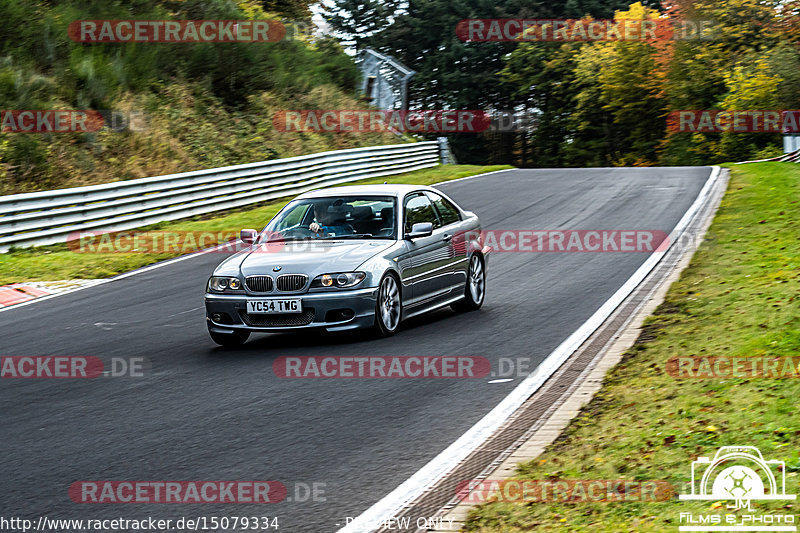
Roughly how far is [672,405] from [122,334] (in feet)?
20.6

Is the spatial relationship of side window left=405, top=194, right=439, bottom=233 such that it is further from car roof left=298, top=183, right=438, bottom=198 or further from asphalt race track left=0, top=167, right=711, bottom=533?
asphalt race track left=0, top=167, right=711, bottom=533

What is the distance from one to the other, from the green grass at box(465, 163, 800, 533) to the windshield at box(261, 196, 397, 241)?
2.99 metres

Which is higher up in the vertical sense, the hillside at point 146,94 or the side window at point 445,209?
the hillside at point 146,94

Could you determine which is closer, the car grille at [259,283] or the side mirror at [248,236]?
the car grille at [259,283]

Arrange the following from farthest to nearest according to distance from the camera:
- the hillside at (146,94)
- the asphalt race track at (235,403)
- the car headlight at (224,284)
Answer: the hillside at (146,94), the car headlight at (224,284), the asphalt race track at (235,403)

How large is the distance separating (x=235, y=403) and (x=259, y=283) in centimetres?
235

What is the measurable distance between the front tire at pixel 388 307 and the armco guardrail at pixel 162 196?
363 inches

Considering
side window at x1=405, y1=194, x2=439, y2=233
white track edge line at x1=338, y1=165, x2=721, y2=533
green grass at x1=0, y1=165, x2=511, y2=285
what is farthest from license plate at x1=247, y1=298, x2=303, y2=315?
green grass at x1=0, y1=165, x2=511, y2=285

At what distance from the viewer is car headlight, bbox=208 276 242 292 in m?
9.93

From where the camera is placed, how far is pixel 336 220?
10.9 metres

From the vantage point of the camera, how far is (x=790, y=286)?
10773 millimetres

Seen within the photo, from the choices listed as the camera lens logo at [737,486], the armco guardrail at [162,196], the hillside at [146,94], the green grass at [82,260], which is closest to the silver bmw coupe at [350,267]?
the camera lens logo at [737,486]

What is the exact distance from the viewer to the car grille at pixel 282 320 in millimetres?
9758

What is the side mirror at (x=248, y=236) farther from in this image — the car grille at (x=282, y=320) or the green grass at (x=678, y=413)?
the green grass at (x=678, y=413)
